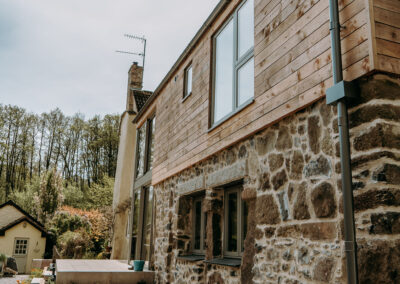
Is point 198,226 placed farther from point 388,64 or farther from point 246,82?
point 388,64

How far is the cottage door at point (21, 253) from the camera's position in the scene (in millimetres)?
23391

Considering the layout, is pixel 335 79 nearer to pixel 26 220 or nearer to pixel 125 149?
pixel 125 149

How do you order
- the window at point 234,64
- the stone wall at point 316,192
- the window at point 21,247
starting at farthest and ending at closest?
the window at point 21,247, the window at point 234,64, the stone wall at point 316,192

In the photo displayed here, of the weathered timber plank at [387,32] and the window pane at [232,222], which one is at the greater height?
the weathered timber plank at [387,32]

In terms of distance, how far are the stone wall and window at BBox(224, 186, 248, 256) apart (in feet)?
0.94

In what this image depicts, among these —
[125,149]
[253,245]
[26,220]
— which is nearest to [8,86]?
[26,220]

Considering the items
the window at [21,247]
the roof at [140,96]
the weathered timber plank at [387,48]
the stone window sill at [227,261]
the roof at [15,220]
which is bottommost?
the window at [21,247]

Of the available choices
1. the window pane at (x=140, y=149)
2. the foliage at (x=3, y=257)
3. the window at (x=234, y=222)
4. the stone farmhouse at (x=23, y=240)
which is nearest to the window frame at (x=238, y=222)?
the window at (x=234, y=222)

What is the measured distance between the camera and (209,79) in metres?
7.19

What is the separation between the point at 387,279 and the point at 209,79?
4962 mm

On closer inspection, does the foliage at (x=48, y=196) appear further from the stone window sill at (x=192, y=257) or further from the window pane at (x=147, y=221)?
the stone window sill at (x=192, y=257)

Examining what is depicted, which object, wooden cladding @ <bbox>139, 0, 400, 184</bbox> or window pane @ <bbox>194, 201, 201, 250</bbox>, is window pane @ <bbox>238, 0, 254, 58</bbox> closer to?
wooden cladding @ <bbox>139, 0, 400, 184</bbox>

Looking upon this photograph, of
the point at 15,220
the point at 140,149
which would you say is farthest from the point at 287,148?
the point at 15,220

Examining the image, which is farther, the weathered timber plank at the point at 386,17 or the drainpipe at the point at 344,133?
the weathered timber plank at the point at 386,17
